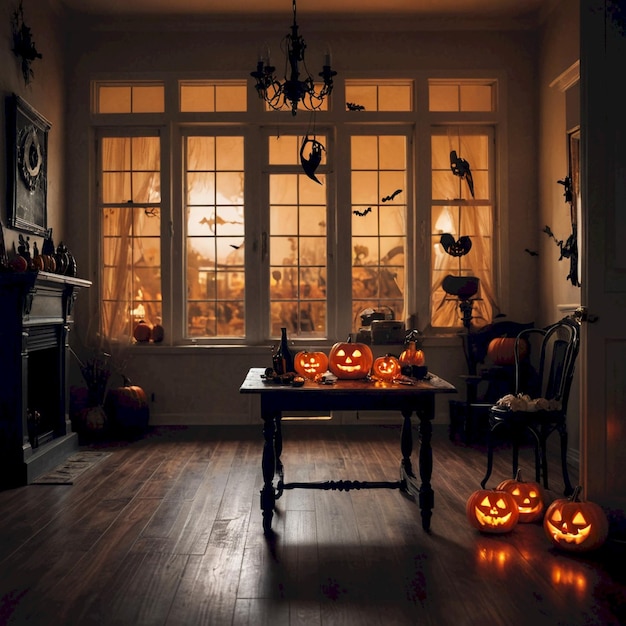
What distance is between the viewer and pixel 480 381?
5879mm

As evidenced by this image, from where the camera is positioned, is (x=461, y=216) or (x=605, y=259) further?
(x=461, y=216)

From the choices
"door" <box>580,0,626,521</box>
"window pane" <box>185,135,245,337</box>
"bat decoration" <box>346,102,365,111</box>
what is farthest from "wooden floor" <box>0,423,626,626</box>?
"bat decoration" <box>346,102,365,111</box>

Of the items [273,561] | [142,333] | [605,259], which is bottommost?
[273,561]

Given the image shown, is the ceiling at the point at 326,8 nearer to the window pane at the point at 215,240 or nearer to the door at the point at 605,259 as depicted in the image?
the window pane at the point at 215,240

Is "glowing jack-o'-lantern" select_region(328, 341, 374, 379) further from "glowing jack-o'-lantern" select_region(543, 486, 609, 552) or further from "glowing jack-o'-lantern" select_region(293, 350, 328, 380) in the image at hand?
"glowing jack-o'-lantern" select_region(543, 486, 609, 552)

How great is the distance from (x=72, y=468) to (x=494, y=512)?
9.43 feet

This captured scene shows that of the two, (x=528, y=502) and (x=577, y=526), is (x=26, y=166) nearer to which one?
(x=528, y=502)

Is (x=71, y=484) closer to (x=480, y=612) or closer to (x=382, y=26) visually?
(x=480, y=612)

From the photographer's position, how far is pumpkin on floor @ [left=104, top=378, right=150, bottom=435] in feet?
19.0

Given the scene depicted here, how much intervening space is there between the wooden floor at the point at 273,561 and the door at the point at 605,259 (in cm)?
41

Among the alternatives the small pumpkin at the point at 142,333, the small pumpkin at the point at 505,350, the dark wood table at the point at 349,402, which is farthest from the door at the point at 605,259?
the small pumpkin at the point at 142,333

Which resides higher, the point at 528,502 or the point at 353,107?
the point at 353,107

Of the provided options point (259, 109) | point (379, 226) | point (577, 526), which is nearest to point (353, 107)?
point (259, 109)

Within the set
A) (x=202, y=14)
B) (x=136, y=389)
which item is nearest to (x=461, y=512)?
(x=136, y=389)
